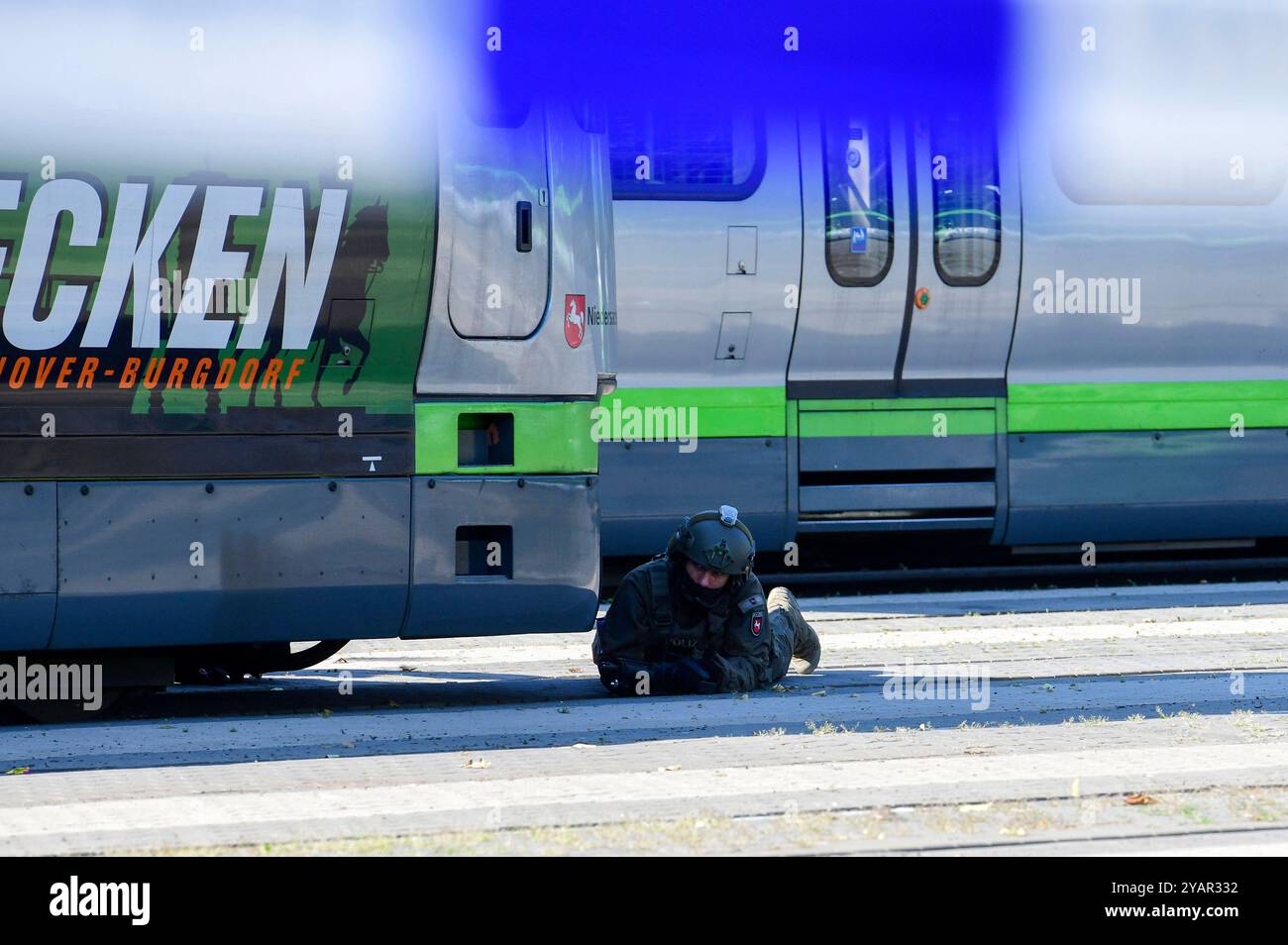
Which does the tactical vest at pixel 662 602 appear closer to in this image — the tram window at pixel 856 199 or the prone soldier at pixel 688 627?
the prone soldier at pixel 688 627

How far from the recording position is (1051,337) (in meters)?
12.8

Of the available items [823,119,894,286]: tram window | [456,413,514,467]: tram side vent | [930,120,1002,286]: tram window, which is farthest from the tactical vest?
[930,120,1002,286]: tram window

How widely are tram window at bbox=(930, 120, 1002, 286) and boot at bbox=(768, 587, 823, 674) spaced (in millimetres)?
4118

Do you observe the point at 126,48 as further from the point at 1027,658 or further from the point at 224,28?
the point at 1027,658

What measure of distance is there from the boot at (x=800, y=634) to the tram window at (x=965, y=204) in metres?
4.12

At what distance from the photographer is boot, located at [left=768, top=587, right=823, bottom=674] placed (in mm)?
9094

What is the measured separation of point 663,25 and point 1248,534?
571 centimetres

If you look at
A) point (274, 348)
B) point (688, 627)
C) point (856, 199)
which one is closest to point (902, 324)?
point (856, 199)

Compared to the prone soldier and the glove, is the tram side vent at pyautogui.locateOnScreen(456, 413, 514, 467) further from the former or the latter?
the glove

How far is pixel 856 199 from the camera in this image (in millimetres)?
12312

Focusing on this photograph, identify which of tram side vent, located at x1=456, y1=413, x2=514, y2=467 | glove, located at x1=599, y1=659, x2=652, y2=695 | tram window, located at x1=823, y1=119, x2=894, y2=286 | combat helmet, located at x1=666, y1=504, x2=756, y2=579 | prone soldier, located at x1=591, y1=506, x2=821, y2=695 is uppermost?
Result: tram window, located at x1=823, y1=119, x2=894, y2=286

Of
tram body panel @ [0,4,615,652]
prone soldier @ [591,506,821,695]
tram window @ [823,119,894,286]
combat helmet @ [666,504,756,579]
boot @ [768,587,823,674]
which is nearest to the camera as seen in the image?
tram body panel @ [0,4,615,652]

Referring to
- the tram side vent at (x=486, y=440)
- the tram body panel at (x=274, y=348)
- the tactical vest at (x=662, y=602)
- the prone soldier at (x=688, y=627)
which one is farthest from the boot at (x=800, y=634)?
the tram side vent at (x=486, y=440)

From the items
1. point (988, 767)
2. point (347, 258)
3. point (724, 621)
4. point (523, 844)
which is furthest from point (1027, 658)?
point (523, 844)
